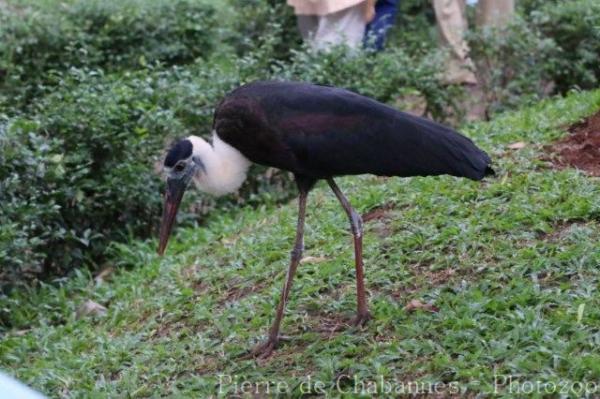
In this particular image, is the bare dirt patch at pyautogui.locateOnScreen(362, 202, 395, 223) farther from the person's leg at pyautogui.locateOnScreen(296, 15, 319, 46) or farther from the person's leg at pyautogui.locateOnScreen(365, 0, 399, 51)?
the person's leg at pyautogui.locateOnScreen(296, 15, 319, 46)

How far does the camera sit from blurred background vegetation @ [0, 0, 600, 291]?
22.1 ft

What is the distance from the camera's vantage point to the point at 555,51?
29.7ft

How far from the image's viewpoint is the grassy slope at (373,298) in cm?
445

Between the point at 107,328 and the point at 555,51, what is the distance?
190 inches

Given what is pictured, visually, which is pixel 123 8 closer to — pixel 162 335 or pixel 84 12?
pixel 84 12

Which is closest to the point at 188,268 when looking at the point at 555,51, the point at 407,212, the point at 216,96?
the point at 407,212

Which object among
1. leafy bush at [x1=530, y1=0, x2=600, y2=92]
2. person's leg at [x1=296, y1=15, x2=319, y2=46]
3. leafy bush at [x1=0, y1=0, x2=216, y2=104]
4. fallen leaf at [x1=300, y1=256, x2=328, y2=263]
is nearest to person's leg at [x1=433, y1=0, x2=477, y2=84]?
leafy bush at [x1=530, y1=0, x2=600, y2=92]

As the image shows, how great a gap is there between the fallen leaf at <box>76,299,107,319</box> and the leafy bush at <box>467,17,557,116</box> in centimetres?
415

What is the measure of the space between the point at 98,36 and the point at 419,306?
236 inches

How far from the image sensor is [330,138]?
4.71 meters

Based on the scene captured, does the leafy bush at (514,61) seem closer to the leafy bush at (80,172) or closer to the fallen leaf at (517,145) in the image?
the fallen leaf at (517,145)

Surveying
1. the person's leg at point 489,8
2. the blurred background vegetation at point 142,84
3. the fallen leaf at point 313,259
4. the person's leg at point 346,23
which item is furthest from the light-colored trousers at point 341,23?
the fallen leaf at point 313,259

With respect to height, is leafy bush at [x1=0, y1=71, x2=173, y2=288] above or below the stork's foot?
above

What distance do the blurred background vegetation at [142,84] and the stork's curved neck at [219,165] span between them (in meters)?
1.64
